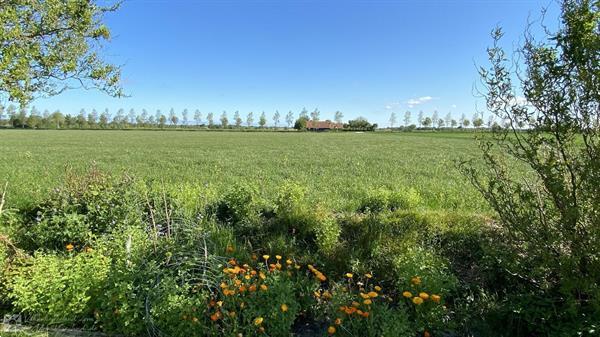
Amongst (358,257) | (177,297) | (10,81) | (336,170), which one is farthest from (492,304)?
(336,170)

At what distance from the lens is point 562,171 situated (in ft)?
8.79

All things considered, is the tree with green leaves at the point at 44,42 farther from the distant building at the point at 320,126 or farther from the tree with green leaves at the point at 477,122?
the distant building at the point at 320,126

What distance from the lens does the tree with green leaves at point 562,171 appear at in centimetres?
258

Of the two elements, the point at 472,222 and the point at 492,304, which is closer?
the point at 492,304

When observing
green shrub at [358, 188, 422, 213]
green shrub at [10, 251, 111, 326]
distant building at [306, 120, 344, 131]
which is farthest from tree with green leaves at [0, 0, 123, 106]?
distant building at [306, 120, 344, 131]

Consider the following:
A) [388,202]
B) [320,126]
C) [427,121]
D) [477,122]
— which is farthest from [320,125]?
[477,122]

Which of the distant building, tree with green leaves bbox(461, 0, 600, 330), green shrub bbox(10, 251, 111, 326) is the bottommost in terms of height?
green shrub bbox(10, 251, 111, 326)

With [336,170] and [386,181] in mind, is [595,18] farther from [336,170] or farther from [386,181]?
[336,170]

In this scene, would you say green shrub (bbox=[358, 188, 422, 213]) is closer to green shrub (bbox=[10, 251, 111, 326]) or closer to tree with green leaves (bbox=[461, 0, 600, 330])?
tree with green leaves (bbox=[461, 0, 600, 330])

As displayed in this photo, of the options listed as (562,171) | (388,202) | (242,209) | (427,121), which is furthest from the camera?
(427,121)

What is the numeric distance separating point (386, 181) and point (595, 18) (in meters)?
9.08

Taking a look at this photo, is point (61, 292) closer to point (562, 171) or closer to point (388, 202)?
point (562, 171)

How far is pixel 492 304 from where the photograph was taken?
10.7 feet

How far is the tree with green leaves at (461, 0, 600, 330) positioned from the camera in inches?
102
